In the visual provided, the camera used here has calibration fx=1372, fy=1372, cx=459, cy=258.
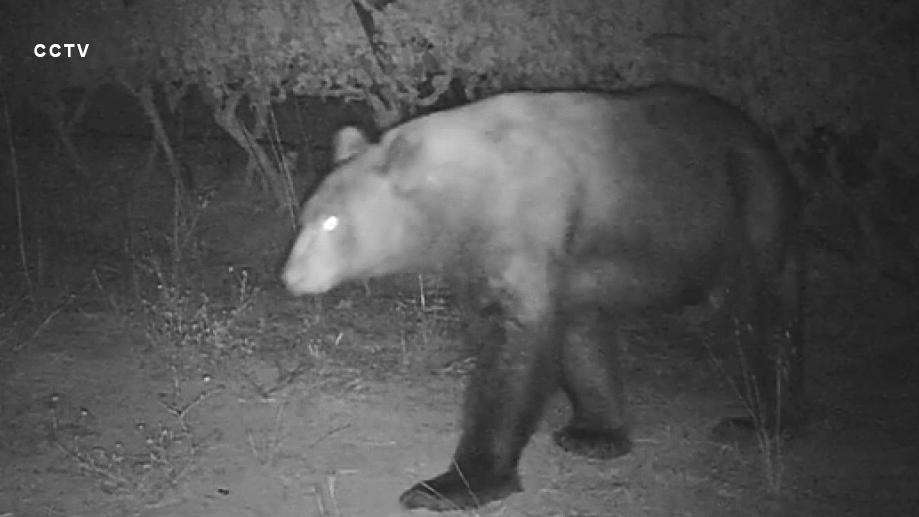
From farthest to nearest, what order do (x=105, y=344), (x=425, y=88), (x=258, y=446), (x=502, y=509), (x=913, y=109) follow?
(x=425, y=88)
(x=913, y=109)
(x=105, y=344)
(x=258, y=446)
(x=502, y=509)

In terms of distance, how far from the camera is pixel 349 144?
4.23m

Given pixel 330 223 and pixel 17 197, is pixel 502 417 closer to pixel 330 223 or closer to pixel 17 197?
pixel 330 223

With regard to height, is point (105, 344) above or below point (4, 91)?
below

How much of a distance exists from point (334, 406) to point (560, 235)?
1092 millimetres

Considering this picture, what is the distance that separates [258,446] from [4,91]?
13.1 ft

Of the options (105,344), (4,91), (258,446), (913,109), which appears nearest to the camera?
(258,446)

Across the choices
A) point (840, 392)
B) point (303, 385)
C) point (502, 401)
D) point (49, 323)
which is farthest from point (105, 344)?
point (840, 392)

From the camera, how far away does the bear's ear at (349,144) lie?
4.21m

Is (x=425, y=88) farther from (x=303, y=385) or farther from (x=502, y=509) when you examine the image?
(x=502, y=509)

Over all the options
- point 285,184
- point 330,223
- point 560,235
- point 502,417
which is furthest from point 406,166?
point 285,184

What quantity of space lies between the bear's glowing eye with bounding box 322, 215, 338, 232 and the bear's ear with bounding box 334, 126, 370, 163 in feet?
0.77

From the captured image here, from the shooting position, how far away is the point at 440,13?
250 inches

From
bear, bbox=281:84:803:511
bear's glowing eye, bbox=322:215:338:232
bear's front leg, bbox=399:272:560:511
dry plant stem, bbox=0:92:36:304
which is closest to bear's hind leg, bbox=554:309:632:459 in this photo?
bear, bbox=281:84:803:511

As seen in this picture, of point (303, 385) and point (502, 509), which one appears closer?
point (502, 509)
